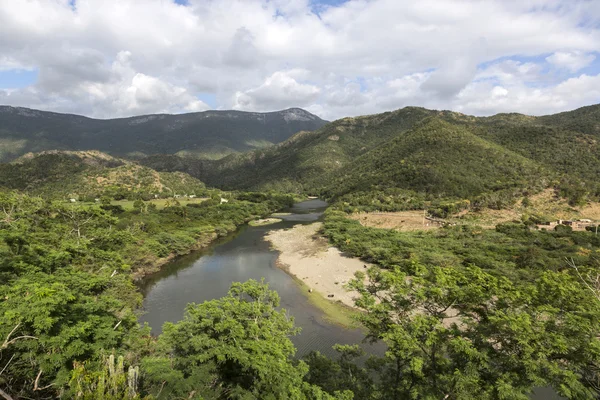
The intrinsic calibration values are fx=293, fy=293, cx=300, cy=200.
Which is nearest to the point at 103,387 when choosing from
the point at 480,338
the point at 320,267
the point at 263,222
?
the point at 480,338

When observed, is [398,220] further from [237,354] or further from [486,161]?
[237,354]

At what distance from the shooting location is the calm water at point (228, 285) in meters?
30.3

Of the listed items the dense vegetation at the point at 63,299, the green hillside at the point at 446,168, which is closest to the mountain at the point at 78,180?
the dense vegetation at the point at 63,299

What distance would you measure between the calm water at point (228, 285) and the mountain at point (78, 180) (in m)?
63.6

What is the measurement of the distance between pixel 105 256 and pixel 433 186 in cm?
10689

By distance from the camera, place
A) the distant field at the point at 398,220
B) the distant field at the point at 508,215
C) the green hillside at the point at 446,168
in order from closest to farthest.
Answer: the distant field at the point at 508,215, the distant field at the point at 398,220, the green hillside at the point at 446,168

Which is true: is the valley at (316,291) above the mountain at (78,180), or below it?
below

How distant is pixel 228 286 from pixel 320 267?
1618cm

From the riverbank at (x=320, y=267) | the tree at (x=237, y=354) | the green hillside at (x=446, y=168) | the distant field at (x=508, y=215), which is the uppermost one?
the green hillside at (x=446, y=168)

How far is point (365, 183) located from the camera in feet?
431

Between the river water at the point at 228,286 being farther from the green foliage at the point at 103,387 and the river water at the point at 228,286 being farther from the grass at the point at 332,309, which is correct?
the green foliage at the point at 103,387

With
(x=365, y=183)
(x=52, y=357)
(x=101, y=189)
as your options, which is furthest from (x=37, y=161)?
(x=52, y=357)

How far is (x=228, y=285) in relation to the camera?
4366 centimetres

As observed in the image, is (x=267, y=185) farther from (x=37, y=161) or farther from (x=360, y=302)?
(x=360, y=302)
